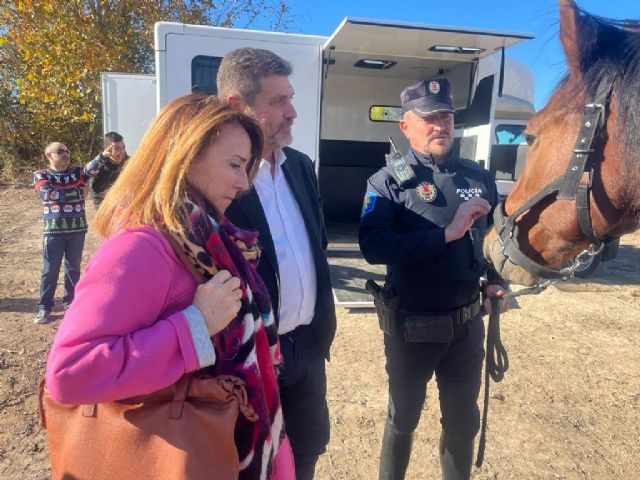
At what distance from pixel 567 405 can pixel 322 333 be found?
2228mm

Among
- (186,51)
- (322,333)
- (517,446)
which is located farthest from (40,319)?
(517,446)

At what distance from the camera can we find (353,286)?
466cm

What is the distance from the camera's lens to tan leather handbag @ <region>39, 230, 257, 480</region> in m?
0.96

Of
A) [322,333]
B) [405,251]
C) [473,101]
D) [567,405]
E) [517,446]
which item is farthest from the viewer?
[473,101]

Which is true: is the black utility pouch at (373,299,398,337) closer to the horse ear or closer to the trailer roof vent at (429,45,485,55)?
the horse ear

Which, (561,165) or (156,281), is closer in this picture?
(156,281)

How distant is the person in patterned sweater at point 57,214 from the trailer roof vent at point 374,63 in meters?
3.27

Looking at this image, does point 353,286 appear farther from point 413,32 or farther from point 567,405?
point 413,32

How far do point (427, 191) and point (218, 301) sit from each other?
134 cm

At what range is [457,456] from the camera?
2148mm

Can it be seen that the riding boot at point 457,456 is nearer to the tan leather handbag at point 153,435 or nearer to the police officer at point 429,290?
the police officer at point 429,290

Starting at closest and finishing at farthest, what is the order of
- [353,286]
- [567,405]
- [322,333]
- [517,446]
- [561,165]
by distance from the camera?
[561,165] < [322,333] < [517,446] < [567,405] < [353,286]

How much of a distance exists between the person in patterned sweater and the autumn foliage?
9165 mm

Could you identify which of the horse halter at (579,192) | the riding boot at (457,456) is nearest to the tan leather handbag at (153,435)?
the horse halter at (579,192)
